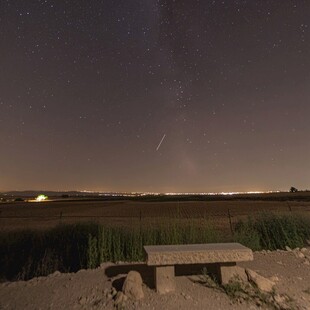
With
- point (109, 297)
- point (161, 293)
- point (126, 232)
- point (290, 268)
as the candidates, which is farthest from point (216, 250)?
point (126, 232)

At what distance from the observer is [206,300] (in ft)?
14.9

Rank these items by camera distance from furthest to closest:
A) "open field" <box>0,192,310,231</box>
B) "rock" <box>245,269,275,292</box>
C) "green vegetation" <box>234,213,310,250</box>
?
"open field" <box>0,192,310,231</box>
"green vegetation" <box>234,213,310,250</box>
"rock" <box>245,269,275,292</box>

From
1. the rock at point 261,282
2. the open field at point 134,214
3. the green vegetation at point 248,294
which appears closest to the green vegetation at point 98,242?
the open field at point 134,214

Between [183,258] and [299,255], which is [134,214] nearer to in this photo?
[299,255]

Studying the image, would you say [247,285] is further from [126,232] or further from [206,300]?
[126,232]

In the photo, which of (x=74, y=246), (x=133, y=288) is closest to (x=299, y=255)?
(x=133, y=288)

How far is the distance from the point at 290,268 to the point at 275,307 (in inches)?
77.3

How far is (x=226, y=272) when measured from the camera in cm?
500

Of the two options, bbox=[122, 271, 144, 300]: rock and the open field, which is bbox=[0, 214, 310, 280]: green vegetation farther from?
bbox=[122, 271, 144, 300]: rock

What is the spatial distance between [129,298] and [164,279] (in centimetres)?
59

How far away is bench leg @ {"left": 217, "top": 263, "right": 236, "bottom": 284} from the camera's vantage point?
497 cm

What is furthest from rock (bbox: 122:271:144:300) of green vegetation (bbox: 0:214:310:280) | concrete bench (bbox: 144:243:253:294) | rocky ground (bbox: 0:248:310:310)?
green vegetation (bbox: 0:214:310:280)

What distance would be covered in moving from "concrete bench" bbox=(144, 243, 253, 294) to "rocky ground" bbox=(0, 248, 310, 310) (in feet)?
0.65

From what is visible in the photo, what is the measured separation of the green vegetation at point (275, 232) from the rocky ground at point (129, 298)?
2471 millimetres
